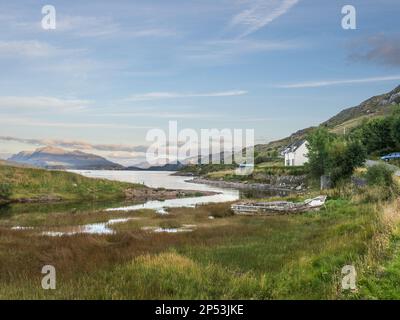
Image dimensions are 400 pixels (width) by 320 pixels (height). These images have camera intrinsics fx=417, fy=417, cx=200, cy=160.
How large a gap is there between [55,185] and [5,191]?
1123 centimetres

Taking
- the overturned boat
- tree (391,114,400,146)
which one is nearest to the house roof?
tree (391,114,400,146)

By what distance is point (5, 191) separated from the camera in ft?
240

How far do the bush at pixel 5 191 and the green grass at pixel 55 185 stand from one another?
2.21 ft

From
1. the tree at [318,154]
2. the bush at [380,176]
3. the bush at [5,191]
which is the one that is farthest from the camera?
the bush at [5,191]

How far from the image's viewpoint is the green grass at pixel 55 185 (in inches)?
3031

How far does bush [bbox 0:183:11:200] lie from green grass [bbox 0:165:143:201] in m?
0.67

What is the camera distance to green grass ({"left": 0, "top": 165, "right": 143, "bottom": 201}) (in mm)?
77000

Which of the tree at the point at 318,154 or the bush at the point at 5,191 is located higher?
the tree at the point at 318,154

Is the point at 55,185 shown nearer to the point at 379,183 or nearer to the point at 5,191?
the point at 5,191

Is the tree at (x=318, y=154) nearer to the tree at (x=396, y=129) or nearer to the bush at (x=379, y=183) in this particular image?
the tree at (x=396, y=129)

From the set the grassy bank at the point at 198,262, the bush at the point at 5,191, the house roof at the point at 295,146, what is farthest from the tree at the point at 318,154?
the house roof at the point at 295,146

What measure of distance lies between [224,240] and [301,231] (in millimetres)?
5374

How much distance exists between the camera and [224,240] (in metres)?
23.9

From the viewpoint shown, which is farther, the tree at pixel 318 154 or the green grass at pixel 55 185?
the green grass at pixel 55 185
